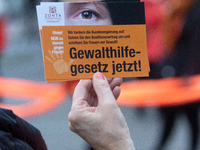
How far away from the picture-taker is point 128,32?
0.55 m

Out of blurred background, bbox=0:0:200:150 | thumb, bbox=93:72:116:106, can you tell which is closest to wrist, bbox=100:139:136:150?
thumb, bbox=93:72:116:106

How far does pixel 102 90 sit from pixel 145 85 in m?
1.15

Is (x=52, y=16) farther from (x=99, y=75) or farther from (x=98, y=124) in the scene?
(x=98, y=124)

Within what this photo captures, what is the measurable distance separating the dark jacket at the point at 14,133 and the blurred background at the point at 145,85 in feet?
2.77

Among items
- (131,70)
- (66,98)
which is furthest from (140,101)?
(131,70)

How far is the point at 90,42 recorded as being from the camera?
527 mm

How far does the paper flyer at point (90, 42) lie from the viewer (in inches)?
20.0

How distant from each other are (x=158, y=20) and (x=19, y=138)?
4.71 ft

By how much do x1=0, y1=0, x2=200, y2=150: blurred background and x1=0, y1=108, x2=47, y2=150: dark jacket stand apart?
0.85 m

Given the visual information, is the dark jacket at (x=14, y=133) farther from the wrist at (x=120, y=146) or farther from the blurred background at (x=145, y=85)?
the blurred background at (x=145, y=85)

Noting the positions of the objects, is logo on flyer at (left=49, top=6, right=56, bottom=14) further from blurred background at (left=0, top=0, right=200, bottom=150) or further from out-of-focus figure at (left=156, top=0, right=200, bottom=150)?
out-of-focus figure at (left=156, top=0, right=200, bottom=150)

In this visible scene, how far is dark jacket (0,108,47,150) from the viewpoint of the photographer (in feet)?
1.47

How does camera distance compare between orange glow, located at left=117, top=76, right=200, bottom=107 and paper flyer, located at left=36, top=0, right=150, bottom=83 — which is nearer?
paper flyer, located at left=36, top=0, right=150, bottom=83

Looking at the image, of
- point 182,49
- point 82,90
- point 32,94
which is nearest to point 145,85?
point 182,49
